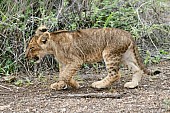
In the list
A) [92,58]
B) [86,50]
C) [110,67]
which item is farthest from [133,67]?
[86,50]

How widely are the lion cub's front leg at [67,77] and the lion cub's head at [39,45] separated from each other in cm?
Result: 43

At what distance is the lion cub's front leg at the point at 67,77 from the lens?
733cm

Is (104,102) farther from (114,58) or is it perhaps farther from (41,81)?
(41,81)

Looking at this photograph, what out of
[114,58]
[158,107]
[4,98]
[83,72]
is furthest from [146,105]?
[83,72]

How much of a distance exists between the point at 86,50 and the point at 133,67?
0.77 m

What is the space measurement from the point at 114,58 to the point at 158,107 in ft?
4.37

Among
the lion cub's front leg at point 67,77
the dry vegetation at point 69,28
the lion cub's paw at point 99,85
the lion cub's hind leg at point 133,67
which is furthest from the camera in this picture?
the lion cub's hind leg at point 133,67

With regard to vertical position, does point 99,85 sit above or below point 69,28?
below

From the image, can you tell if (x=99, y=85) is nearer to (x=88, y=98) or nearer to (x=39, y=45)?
(x=88, y=98)

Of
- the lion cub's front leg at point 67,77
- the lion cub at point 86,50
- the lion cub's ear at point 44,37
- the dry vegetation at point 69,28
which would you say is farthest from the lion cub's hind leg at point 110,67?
the lion cub's ear at point 44,37

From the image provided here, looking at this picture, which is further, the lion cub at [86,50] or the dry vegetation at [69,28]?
the lion cub at [86,50]

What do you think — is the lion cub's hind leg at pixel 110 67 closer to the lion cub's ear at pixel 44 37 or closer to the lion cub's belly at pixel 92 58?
the lion cub's belly at pixel 92 58

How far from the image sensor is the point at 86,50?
762 centimetres

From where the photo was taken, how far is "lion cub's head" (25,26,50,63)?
7480mm
